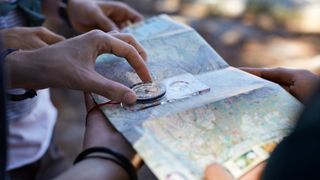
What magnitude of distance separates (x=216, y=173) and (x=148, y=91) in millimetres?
270

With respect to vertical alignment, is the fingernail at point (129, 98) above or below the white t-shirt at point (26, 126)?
above

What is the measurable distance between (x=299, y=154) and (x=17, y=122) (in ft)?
2.66

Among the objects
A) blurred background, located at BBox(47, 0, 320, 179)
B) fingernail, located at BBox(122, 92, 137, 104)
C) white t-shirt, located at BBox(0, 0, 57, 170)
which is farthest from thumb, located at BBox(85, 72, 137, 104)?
blurred background, located at BBox(47, 0, 320, 179)

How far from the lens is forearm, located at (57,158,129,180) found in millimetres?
706

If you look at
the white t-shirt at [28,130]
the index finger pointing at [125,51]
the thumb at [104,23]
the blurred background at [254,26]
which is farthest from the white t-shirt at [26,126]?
the blurred background at [254,26]

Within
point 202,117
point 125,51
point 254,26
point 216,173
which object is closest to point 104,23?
point 125,51

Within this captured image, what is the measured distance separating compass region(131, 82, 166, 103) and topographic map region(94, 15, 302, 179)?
0.08ft

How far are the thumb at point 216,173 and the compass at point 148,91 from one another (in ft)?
0.73

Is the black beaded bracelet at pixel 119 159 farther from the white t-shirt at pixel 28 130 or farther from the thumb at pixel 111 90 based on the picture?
the white t-shirt at pixel 28 130

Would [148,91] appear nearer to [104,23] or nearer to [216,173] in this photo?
[216,173]

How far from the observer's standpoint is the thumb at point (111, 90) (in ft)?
2.66

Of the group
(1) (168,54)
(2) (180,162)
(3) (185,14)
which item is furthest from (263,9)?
(2) (180,162)

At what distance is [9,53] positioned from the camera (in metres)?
0.86

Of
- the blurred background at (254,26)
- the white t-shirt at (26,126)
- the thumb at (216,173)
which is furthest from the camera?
the blurred background at (254,26)
